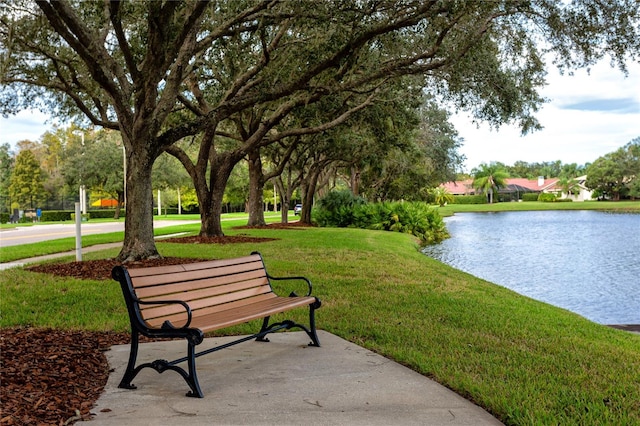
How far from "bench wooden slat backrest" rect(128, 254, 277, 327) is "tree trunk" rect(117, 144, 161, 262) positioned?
6746mm

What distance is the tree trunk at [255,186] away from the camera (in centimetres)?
2767

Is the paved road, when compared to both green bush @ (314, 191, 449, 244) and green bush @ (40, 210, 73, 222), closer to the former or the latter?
green bush @ (314, 191, 449, 244)

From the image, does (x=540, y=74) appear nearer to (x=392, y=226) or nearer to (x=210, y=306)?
(x=210, y=306)

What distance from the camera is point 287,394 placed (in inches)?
181

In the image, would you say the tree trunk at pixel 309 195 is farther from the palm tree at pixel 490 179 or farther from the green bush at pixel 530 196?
the green bush at pixel 530 196

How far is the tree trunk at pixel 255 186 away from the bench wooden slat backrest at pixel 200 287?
20.9 meters

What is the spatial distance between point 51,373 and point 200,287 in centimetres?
146

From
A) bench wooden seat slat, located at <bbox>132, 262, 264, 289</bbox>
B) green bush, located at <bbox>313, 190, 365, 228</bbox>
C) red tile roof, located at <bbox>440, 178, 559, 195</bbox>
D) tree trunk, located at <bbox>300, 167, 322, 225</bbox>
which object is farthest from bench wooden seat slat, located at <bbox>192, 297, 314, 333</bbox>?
red tile roof, located at <bbox>440, 178, 559, 195</bbox>

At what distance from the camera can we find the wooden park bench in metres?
4.73

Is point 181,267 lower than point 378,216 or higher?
higher

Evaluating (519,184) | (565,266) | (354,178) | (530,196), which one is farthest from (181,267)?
(519,184)

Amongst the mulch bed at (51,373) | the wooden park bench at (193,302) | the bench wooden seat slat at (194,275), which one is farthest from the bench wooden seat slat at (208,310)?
the mulch bed at (51,373)

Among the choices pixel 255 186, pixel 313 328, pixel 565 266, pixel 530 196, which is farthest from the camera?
pixel 530 196

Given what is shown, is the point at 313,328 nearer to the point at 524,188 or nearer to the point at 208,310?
the point at 208,310
